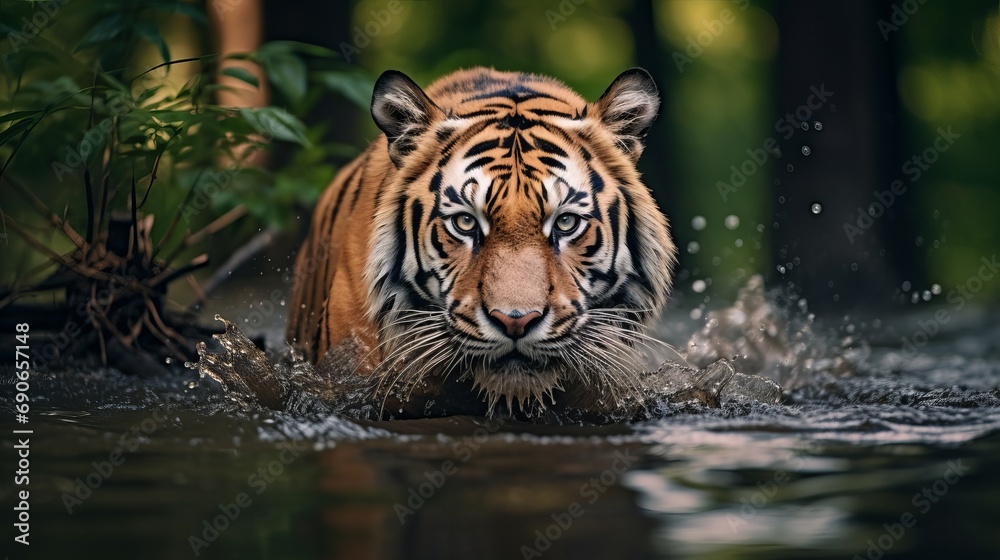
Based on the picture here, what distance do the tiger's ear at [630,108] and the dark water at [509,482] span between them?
0.90m

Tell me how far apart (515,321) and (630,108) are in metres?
1.00

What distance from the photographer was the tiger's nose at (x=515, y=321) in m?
2.94

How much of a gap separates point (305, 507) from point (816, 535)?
3.47ft

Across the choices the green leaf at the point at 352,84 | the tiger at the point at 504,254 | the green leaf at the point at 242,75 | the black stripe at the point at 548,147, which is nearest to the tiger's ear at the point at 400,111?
the tiger at the point at 504,254

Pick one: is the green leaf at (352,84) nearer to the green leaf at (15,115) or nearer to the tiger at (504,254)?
the tiger at (504,254)

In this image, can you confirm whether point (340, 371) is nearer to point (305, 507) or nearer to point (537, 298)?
point (537, 298)

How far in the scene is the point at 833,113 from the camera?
846cm

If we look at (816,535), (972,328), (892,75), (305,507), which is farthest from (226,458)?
(892,75)

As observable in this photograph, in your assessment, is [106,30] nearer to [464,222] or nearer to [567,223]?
[464,222]

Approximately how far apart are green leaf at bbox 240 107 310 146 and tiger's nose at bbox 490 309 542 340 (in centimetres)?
107

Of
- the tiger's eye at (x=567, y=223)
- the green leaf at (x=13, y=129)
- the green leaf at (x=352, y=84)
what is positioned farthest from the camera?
the green leaf at (x=352, y=84)

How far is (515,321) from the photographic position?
294cm

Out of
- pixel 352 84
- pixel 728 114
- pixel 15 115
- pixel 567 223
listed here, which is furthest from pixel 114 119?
pixel 728 114

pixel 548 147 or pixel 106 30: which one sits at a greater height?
pixel 106 30
